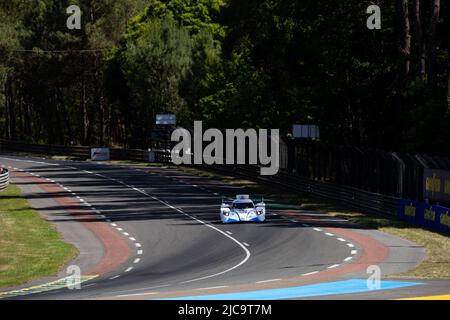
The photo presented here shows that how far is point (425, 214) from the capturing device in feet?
156

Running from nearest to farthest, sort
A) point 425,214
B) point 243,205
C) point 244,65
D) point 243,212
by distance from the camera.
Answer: point 425,214, point 243,212, point 243,205, point 244,65

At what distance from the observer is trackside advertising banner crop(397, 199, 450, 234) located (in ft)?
148

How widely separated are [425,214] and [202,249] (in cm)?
1240

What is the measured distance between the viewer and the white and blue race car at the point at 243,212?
159 feet

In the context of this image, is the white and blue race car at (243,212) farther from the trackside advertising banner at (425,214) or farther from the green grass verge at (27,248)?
the green grass verge at (27,248)

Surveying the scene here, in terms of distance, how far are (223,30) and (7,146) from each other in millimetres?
28830

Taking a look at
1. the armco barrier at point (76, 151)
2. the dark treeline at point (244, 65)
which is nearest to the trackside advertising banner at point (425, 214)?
the dark treeline at point (244, 65)

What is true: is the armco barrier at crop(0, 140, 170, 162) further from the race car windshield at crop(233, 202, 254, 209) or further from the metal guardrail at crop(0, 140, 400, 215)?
the race car windshield at crop(233, 202, 254, 209)

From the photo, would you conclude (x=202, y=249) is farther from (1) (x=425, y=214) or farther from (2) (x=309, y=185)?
(2) (x=309, y=185)

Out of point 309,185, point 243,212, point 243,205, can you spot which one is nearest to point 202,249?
→ point 243,212

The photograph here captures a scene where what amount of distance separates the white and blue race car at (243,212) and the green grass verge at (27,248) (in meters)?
8.14

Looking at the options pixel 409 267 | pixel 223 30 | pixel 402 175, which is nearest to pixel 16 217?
pixel 402 175

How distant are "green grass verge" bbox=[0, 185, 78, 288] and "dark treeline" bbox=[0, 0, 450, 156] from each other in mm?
22066

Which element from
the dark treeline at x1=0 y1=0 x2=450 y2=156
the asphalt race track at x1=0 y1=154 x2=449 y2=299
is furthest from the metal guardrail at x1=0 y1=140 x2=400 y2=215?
the dark treeline at x1=0 y1=0 x2=450 y2=156
